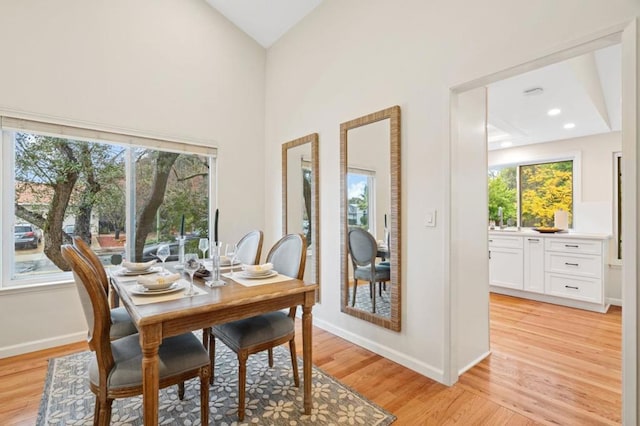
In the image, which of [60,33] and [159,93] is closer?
[60,33]

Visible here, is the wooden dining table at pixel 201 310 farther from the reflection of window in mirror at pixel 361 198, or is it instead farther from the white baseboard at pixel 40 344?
the white baseboard at pixel 40 344

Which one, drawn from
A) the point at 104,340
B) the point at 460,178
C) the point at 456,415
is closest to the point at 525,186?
the point at 460,178

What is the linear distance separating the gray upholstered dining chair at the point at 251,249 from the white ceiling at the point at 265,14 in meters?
2.42

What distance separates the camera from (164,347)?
158 centimetres

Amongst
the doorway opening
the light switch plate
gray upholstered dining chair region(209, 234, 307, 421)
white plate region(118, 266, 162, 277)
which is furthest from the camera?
the light switch plate

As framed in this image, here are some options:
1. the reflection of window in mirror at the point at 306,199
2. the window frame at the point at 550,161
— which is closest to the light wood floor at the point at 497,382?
the reflection of window in mirror at the point at 306,199

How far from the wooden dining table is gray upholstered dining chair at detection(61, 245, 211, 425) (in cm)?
13

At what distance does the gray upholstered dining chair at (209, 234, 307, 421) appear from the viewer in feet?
5.73

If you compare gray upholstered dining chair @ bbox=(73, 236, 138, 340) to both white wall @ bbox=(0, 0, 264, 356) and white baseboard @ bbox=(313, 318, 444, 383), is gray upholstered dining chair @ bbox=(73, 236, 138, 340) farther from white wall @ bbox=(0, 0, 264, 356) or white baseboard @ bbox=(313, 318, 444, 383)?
white baseboard @ bbox=(313, 318, 444, 383)

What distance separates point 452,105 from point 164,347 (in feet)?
7.35

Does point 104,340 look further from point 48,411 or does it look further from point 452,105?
point 452,105

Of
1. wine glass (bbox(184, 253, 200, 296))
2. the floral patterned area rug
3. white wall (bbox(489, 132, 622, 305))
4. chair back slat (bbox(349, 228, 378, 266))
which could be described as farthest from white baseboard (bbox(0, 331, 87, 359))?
white wall (bbox(489, 132, 622, 305))

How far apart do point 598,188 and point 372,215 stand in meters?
3.56

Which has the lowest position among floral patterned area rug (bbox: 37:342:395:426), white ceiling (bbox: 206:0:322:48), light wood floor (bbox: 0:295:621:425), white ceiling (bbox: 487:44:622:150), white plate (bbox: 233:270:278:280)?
light wood floor (bbox: 0:295:621:425)
